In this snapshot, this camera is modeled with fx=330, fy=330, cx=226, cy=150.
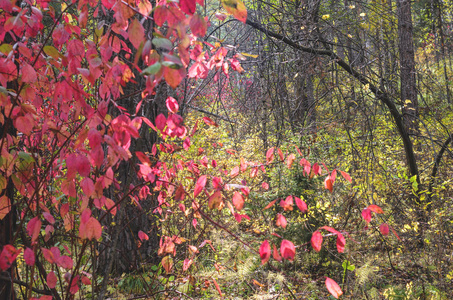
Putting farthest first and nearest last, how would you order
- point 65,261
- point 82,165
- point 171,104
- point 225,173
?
point 225,173 < point 171,104 < point 65,261 < point 82,165

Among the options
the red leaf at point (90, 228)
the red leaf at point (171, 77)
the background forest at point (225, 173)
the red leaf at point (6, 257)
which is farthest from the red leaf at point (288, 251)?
the red leaf at point (6, 257)

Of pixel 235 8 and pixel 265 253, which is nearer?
pixel 235 8

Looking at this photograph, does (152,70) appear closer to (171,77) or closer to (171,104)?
(171,77)

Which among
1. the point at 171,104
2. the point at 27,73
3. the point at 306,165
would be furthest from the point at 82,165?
the point at 306,165

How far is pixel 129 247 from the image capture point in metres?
3.68

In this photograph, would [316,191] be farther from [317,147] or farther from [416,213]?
[416,213]

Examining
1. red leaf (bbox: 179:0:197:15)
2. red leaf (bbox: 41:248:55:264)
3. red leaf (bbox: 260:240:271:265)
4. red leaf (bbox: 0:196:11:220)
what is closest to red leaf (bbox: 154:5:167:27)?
red leaf (bbox: 179:0:197:15)

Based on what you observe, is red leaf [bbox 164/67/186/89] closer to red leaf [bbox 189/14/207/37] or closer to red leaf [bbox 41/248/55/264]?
red leaf [bbox 189/14/207/37]

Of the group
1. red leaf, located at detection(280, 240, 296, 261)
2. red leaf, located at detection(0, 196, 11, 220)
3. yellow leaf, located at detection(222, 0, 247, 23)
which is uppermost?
yellow leaf, located at detection(222, 0, 247, 23)

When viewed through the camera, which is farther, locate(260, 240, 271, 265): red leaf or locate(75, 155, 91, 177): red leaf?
locate(260, 240, 271, 265): red leaf

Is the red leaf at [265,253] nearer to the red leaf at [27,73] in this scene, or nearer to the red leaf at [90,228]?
the red leaf at [90,228]

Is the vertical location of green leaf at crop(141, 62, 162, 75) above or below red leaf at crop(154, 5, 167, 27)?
below

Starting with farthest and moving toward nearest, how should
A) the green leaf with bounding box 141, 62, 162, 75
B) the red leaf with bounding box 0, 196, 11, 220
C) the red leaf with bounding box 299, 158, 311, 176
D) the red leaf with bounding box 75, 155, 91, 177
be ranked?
the red leaf with bounding box 299, 158, 311, 176 < the red leaf with bounding box 0, 196, 11, 220 < the red leaf with bounding box 75, 155, 91, 177 < the green leaf with bounding box 141, 62, 162, 75

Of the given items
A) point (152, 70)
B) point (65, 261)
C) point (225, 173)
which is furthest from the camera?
point (225, 173)
